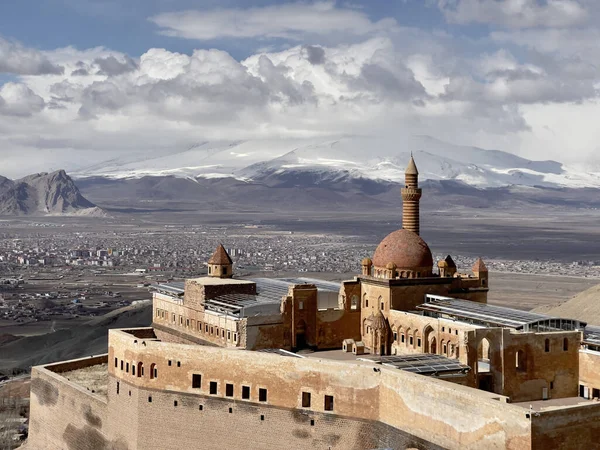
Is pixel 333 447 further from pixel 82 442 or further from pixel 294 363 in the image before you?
pixel 82 442

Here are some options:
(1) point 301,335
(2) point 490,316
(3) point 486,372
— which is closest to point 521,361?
(3) point 486,372

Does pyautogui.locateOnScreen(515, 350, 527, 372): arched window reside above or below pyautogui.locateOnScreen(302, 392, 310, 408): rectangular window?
above

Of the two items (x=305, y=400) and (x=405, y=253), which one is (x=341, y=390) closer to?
(x=305, y=400)

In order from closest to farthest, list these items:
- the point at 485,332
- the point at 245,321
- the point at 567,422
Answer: the point at 567,422 → the point at 485,332 → the point at 245,321

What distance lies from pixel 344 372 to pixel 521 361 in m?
9.65

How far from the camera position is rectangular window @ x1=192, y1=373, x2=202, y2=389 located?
49.9m

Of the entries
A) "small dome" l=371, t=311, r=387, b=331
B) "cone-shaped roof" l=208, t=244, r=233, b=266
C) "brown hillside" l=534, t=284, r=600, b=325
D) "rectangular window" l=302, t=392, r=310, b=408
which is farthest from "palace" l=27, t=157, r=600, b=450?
"brown hillside" l=534, t=284, r=600, b=325

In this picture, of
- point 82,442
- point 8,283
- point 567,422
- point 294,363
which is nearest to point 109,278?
point 8,283

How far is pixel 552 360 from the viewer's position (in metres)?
49.1

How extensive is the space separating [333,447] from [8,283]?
422ft

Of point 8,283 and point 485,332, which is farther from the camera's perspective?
point 8,283

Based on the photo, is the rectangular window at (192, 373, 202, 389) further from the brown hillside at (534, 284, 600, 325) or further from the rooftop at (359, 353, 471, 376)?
the brown hillside at (534, 284, 600, 325)

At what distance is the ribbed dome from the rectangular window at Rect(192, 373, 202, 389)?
46.3 ft

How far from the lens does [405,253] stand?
57.5 m
